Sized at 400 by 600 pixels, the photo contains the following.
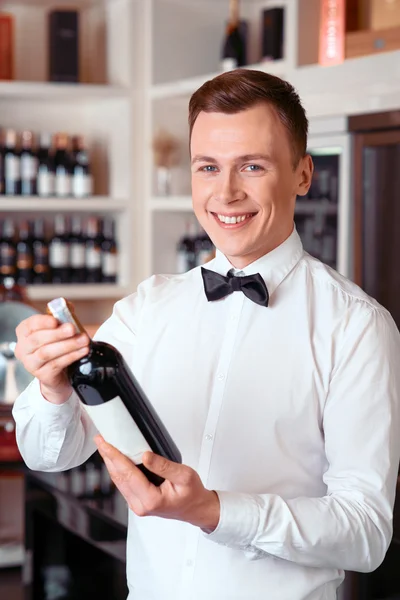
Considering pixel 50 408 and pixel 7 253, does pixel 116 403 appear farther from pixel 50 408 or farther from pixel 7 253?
pixel 7 253

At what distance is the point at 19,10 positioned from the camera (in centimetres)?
417

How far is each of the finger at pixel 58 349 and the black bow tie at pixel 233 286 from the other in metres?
0.35

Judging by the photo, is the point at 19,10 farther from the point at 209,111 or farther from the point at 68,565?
the point at 209,111

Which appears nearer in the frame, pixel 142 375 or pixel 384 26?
pixel 142 375

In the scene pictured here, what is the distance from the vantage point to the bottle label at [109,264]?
418cm

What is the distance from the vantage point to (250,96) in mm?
1252

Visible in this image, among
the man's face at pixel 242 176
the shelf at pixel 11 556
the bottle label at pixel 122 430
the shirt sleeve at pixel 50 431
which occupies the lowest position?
the shelf at pixel 11 556

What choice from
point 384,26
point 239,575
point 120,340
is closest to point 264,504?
point 239,575

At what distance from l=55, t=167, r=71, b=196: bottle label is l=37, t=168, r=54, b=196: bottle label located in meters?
0.04

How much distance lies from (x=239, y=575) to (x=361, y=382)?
1.13ft

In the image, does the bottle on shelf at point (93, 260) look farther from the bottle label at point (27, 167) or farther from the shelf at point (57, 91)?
the shelf at point (57, 91)

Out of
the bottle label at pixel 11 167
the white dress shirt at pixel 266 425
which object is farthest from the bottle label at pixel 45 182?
the white dress shirt at pixel 266 425

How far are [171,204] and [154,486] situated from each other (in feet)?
9.77

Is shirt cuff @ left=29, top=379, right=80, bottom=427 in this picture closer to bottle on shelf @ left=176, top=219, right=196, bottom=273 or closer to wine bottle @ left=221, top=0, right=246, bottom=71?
bottle on shelf @ left=176, top=219, right=196, bottom=273
